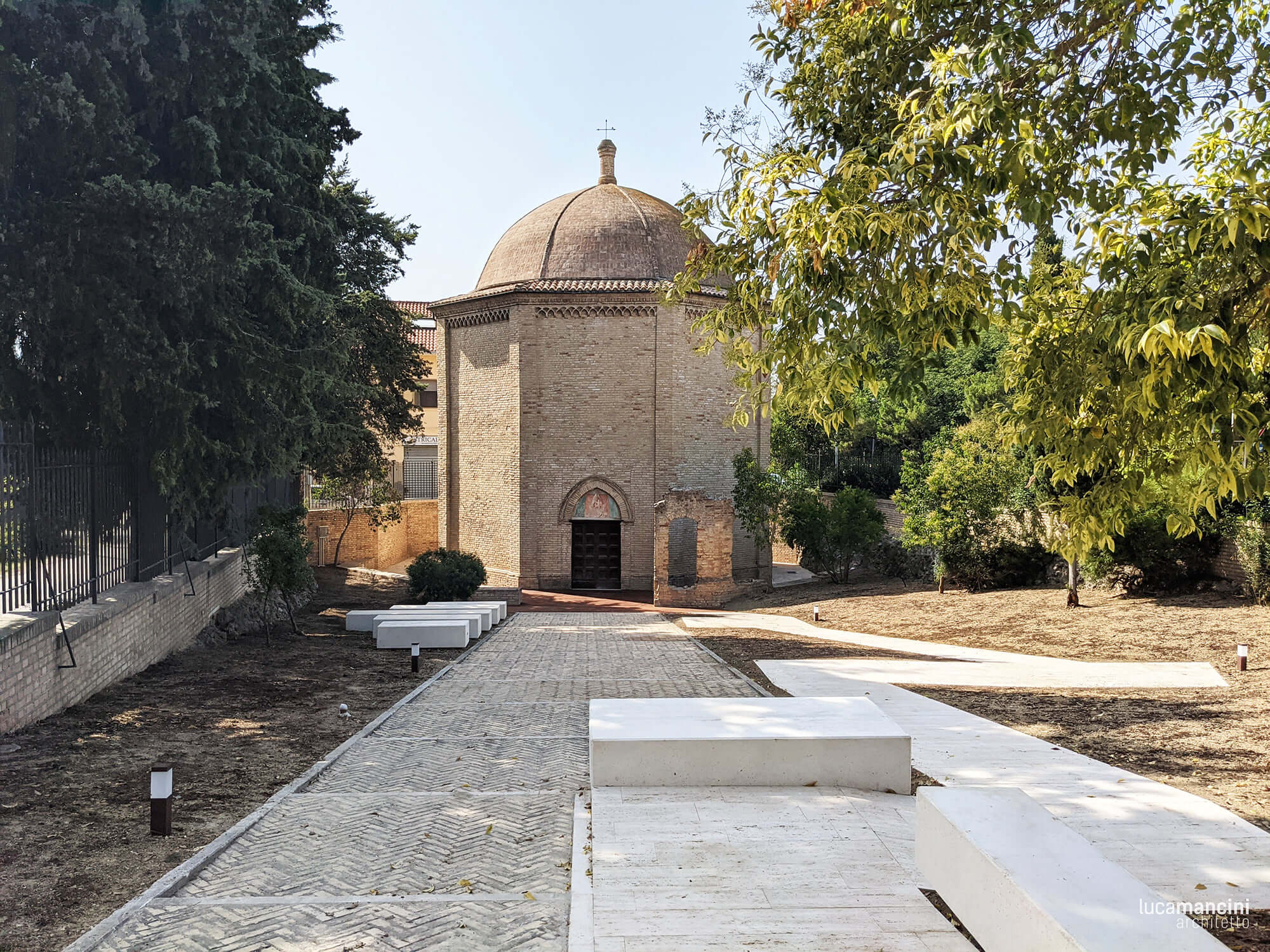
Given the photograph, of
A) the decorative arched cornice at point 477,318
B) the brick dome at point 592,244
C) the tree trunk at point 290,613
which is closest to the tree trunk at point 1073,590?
the brick dome at point 592,244

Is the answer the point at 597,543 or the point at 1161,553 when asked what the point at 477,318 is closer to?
the point at 597,543

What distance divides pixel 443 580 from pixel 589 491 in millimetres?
5966

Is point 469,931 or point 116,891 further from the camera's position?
point 116,891

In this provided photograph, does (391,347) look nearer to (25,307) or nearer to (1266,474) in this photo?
(25,307)

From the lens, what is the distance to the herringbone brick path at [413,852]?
4520mm

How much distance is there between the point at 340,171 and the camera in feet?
74.0

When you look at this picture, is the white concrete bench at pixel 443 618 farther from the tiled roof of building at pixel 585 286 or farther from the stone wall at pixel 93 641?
the tiled roof of building at pixel 585 286

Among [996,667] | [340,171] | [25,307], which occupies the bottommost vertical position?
[996,667]

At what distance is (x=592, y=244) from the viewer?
27281mm

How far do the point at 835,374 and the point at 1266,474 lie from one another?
231cm

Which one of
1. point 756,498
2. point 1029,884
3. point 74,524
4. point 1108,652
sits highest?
point 756,498

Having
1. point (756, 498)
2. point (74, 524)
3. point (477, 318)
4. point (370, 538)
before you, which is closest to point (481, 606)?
point (756, 498)

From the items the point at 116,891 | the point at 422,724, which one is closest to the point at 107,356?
the point at 422,724

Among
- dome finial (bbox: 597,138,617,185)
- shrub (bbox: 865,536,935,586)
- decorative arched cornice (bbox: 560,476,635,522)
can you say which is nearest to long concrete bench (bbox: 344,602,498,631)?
decorative arched cornice (bbox: 560,476,635,522)
